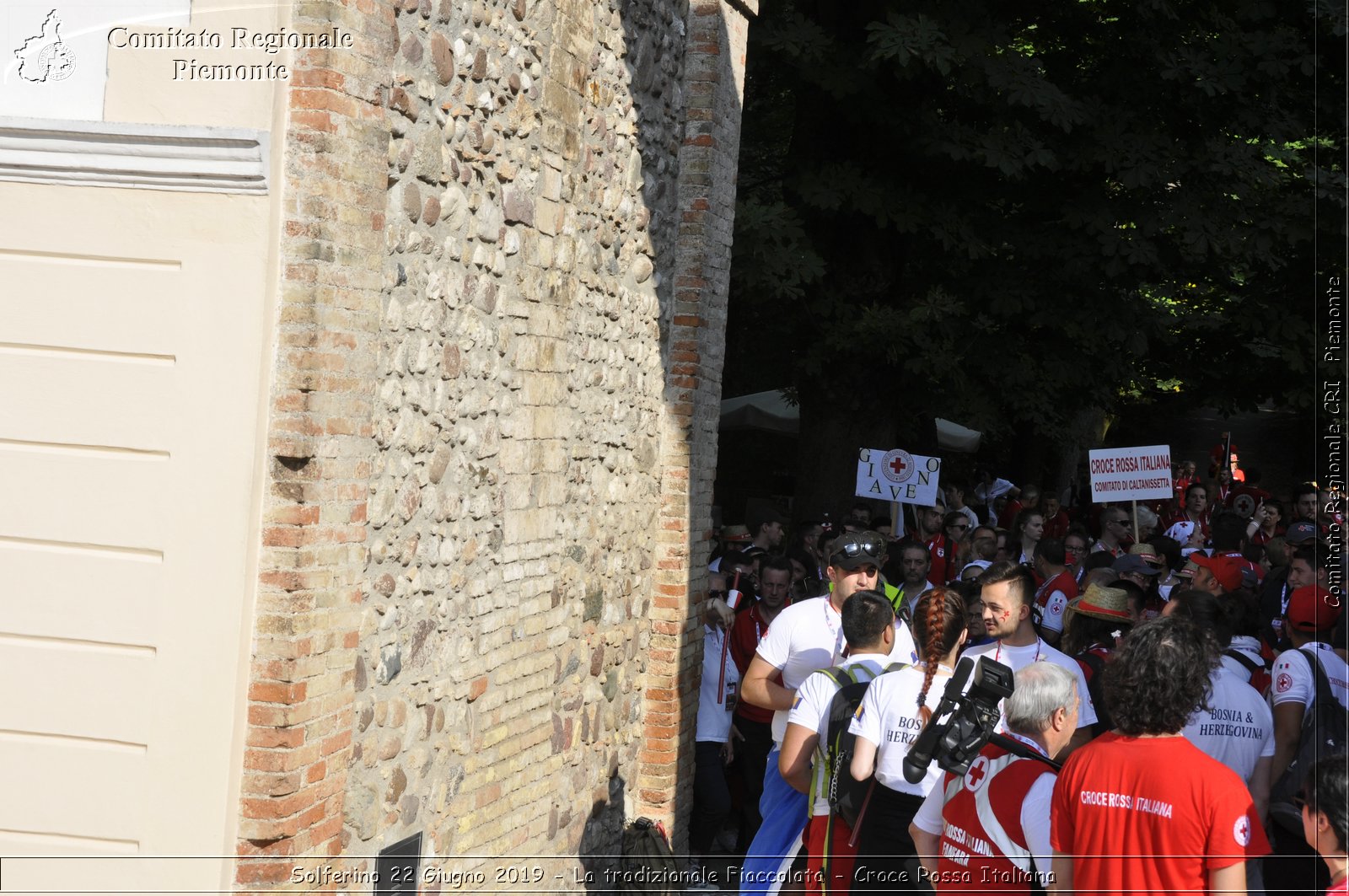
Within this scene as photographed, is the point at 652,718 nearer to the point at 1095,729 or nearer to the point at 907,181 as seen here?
the point at 1095,729

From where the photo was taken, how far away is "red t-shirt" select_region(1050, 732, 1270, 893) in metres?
3.78

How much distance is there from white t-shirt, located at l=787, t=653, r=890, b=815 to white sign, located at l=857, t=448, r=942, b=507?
21.5ft

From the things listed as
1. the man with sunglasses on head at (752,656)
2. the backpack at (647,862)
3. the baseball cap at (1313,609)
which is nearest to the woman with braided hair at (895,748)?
the baseball cap at (1313,609)

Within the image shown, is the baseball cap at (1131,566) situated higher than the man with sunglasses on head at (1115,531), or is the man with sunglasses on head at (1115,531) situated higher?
the man with sunglasses on head at (1115,531)

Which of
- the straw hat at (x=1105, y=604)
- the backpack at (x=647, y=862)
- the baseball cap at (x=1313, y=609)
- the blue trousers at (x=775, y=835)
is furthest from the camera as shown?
the backpack at (x=647, y=862)

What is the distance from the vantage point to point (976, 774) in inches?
180

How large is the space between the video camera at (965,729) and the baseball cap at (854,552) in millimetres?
2183

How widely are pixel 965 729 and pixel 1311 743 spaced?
192 centimetres

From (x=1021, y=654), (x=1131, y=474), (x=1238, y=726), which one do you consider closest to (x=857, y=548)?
(x=1021, y=654)

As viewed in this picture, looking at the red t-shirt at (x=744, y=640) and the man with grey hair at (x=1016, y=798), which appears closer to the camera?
the man with grey hair at (x=1016, y=798)

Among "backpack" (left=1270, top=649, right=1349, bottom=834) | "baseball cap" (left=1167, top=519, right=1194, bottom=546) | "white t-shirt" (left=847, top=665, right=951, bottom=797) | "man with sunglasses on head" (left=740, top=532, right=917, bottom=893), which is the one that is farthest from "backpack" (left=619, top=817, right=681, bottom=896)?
"baseball cap" (left=1167, top=519, right=1194, bottom=546)

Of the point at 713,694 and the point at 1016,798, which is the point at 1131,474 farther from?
the point at 1016,798

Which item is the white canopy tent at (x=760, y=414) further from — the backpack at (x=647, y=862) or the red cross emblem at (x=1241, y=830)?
the red cross emblem at (x=1241, y=830)

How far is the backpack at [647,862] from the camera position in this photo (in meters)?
7.96
